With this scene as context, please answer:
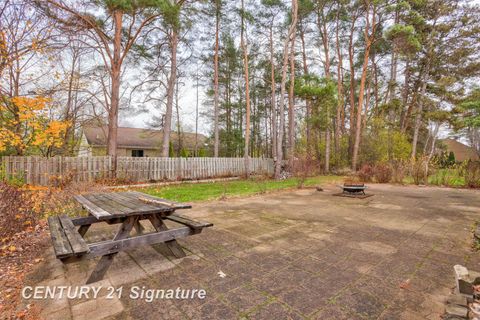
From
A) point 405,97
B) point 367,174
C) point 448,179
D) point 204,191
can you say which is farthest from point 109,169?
point 405,97

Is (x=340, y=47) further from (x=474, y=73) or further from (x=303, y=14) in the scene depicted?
(x=474, y=73)

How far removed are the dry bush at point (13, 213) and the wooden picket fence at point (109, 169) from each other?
373 cm

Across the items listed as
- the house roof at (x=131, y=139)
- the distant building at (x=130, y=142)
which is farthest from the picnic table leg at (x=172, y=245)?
the distant building at (x=130, y=142)

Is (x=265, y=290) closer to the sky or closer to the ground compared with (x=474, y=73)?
closer to the ground

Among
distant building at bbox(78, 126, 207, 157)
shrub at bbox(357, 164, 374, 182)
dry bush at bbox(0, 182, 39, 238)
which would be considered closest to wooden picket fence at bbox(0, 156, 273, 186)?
dry bush at bbox(0, 182, 39, 238)

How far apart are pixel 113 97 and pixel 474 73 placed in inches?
789

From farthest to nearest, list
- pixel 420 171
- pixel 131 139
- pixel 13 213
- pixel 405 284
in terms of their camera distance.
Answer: pixel 131 139 < pixel 420 171 < pixel 13 213 < pixel 405 284

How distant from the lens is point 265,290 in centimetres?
197

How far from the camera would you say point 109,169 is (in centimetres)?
902

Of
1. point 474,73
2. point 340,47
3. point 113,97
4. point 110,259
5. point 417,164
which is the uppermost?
point 340,47

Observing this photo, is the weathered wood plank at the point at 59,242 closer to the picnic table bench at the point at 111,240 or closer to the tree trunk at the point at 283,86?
the picnic table bench at the point at 111,240

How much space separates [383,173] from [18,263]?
1234cm

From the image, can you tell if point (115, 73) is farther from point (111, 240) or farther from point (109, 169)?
point (111, 240)

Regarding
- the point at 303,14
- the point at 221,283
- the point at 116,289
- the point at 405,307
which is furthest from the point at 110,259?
the point at 303,14
